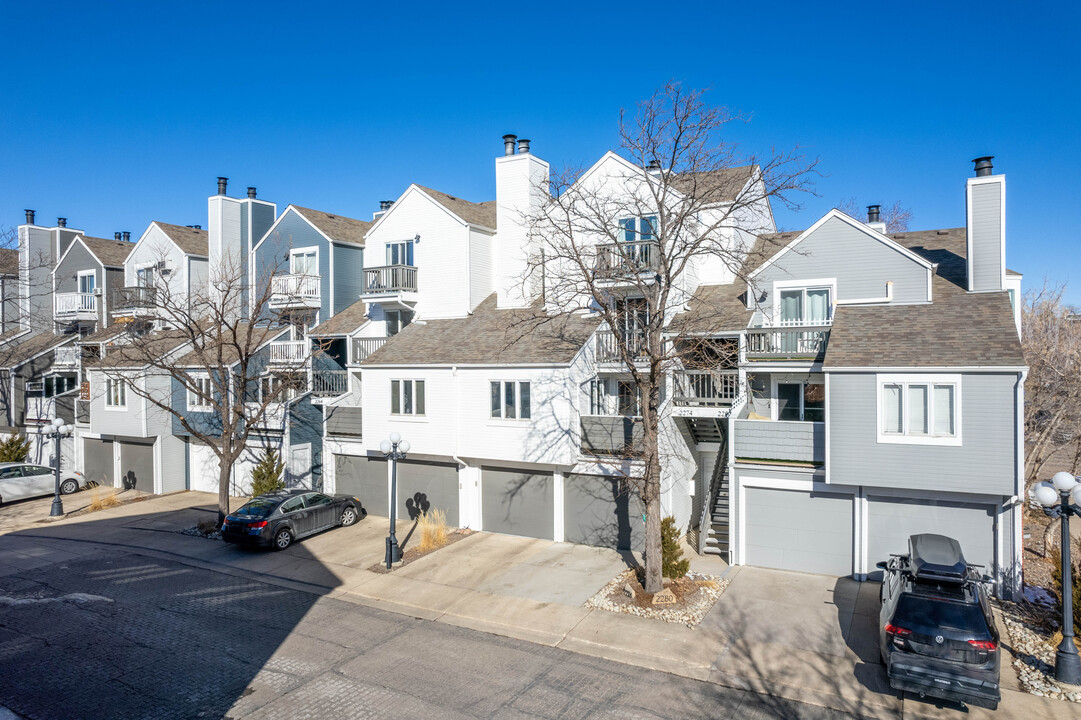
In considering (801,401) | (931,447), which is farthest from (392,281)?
(931,447)

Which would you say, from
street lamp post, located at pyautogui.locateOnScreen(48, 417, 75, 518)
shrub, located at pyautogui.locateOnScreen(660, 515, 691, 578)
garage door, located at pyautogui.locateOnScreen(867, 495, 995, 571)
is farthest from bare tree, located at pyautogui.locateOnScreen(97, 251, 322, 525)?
garage door, located at pyautogui.locateOnScreen(867, 495, 995, 571)

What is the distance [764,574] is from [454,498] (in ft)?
31.8

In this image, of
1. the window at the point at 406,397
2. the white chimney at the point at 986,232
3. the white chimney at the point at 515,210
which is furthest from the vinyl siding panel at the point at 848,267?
the window at the point at 406,397

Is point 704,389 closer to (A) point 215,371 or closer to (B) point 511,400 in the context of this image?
(B) point 511,400

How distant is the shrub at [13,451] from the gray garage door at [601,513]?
2621cm

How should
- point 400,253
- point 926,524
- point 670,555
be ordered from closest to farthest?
point 926,524 → point 670,555 → point 400,253

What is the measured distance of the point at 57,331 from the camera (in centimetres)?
3766

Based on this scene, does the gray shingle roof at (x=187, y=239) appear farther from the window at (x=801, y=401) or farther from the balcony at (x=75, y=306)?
the window at (x=801, y=401)

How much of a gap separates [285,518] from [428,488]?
14.9 ft

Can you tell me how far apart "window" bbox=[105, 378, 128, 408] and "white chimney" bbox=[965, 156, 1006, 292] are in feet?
99.9

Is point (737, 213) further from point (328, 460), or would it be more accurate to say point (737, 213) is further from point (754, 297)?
point (328, 460)

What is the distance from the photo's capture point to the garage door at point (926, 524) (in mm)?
15219

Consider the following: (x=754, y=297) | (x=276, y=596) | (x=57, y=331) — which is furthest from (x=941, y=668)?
(x=57, y=331)

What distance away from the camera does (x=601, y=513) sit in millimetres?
19547
